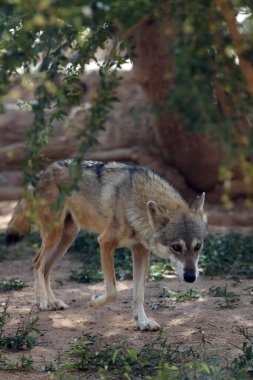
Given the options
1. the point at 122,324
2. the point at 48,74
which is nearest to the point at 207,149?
the point at 122,324

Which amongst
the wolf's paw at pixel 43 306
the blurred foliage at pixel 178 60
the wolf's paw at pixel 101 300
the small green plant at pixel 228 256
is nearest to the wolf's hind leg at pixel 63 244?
the wolf's paw at pixel 43 306

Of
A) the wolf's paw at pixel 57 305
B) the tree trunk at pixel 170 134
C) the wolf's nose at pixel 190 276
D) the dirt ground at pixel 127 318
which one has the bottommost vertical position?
the dirt ground at pixel 127 318

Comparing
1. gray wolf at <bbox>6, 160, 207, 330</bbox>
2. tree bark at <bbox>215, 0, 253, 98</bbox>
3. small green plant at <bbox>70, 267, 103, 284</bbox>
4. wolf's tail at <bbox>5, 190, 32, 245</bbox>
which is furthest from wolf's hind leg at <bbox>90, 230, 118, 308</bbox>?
tree bark at <bbox>215, 0, 253, 98</bbox>

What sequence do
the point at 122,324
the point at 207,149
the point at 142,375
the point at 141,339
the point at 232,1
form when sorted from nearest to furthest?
the point at 232,1 < the point at 142,375 < the point at 141,339 < the point at 122,324 < the point at 207,149

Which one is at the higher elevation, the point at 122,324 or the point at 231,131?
the point at 231,131

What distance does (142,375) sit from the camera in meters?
5.45

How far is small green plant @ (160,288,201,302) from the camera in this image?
7.81m

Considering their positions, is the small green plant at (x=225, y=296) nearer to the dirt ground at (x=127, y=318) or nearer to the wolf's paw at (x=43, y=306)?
the dirt ground at (x=127, y=318)

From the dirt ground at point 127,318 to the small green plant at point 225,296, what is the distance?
63 mm

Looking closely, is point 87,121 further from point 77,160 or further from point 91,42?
point 91,42

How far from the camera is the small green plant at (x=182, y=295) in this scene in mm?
7812

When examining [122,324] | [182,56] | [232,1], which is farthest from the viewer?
[122,324]

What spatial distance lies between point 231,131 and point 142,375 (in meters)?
2.46

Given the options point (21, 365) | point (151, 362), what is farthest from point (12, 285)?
point (151, 362)
